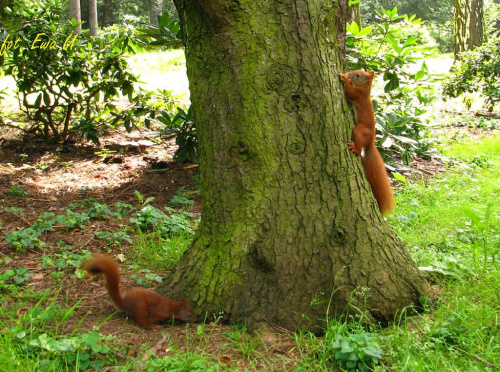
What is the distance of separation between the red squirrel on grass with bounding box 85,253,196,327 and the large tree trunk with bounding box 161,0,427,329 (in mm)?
107

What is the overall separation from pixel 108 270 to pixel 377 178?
177 cm

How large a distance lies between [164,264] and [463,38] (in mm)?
10187

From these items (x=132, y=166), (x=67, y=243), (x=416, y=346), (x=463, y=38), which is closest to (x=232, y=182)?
(x=416, y=346)

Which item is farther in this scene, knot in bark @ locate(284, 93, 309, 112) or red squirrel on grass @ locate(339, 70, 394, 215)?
red squirrel on grass @ locate(339, 70, 394, 215)

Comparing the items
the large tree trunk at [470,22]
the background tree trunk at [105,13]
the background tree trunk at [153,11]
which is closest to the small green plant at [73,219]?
the large tree trunk at [470,22]

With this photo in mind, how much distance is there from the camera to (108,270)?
2.26 metres

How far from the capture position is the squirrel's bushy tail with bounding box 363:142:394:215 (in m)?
2.97

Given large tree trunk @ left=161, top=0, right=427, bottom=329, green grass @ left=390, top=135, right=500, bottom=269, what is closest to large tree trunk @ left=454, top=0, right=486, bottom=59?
green grass @ left=390, top=135, right=500, bottom=269

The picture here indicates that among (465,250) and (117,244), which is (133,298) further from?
(465,250)

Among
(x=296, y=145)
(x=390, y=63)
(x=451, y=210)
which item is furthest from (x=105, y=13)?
(x=296, y=145)

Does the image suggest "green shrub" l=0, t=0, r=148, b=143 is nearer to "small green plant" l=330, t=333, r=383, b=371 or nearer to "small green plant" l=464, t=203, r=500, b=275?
"small green plant" l=464, t=203, r=500, b=275

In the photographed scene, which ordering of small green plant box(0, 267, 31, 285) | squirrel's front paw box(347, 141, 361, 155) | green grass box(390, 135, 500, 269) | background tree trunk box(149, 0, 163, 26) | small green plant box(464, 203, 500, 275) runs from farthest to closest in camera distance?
background tree trunk box(149, 0, 163, 26) < green grass box(390, 135, 500, 269) < small green plant box(464, 203, 500, 275) < small green plant box(0, 267, 31, 285) < squirrel's front paw box(347, 141, 361, 155)

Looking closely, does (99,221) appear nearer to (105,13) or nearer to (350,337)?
(350,337)

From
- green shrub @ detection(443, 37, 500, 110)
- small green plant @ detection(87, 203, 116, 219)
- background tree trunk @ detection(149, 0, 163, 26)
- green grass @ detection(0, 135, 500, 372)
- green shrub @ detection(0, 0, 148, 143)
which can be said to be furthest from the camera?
background tree trunk @ detection(149, 0, 163, 26)
